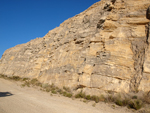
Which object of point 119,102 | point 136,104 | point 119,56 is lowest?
point 119,102

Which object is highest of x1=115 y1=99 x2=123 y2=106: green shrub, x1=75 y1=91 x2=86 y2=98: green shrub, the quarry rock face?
the quarry rock face

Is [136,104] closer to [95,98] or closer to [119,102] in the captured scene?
[119,102]

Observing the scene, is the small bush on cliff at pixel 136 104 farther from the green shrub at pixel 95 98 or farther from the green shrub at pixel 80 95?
the green shrub at pixel 80 95

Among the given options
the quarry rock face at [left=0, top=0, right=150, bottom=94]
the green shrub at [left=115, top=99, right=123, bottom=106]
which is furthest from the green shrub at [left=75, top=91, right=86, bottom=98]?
the green shrub at [left=115, top=99, right=123, bottom=106]

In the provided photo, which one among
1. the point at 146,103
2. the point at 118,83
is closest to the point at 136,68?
the point at 118,83

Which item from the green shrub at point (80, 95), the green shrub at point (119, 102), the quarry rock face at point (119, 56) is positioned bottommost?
the green shrub at point (80, 95)

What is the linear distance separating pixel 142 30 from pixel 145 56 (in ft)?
7.77

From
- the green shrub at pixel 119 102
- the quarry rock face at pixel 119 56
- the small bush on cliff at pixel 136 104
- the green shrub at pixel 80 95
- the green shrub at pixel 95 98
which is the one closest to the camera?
the small bush on cliff at pixel 136 104

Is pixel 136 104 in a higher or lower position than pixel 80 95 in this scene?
higher

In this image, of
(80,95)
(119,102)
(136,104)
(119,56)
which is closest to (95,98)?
(80,95)

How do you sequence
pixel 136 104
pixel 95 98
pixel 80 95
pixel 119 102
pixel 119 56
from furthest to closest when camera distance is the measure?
1. pixel 119 56
2. pixel 80 95
3. pixel 95 98
4. pixel 119 102
5. pixel 136 104

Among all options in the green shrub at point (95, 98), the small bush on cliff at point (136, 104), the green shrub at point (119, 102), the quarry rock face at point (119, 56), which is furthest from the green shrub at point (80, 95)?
the small bush on cliff at point (136, 104)

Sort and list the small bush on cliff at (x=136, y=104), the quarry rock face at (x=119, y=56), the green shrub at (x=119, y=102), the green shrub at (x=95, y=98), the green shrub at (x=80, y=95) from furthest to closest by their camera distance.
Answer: the green shrub at (x=80, y=95) → the quarry rock face at (x=119, y=56) → the green shrub at (x=95, y=98) → the green shrub at (x=119, y=102) → the small bush on cliff at (x=136, y=104)

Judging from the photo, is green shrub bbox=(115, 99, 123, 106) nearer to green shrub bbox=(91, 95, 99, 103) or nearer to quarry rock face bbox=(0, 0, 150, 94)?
quarry rock face bbox=(0, 0, 150, 94)
